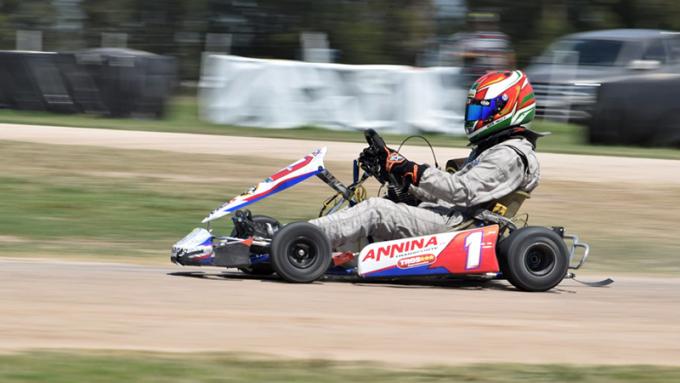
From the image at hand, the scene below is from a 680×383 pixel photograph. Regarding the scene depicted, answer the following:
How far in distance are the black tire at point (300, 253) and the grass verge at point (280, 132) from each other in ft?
26.2

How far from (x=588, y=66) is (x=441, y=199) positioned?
35.9ft

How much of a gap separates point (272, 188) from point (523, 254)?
1402 mm

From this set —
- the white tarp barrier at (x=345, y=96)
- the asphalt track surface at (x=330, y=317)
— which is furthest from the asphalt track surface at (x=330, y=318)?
the white tarp barrier at (x=345, y=96)

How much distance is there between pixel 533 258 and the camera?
20.9 feet

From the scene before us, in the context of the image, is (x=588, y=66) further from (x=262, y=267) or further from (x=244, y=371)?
(x=244, y=371)

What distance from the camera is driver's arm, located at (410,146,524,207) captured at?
618cm

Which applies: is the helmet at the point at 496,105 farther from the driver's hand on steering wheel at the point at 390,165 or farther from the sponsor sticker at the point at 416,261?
the sponsor sticker at the point at 416,261

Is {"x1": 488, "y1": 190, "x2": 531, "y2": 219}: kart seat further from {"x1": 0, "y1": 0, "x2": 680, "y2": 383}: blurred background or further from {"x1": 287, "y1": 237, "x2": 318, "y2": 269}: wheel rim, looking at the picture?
{"x1": 287, "y1": 237, "x2": 318, "y2": 269}: wheel rim

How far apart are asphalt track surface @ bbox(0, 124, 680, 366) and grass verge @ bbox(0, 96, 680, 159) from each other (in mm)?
7087

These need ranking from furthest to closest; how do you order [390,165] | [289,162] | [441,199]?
[289,162] → [441,199] → [390,165]

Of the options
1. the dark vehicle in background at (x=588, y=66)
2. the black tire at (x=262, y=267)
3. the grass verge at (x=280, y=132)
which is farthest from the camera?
the dark vehicle in background at (x=588, y=66)

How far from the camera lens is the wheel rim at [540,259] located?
6.27 metres

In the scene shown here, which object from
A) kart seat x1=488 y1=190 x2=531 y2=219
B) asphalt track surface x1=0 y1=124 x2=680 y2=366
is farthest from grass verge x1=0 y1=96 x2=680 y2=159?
kart seat x1=488 y1=190 x2=531 y2=219

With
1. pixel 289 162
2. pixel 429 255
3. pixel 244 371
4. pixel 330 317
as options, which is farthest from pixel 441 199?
pixel 289 162
